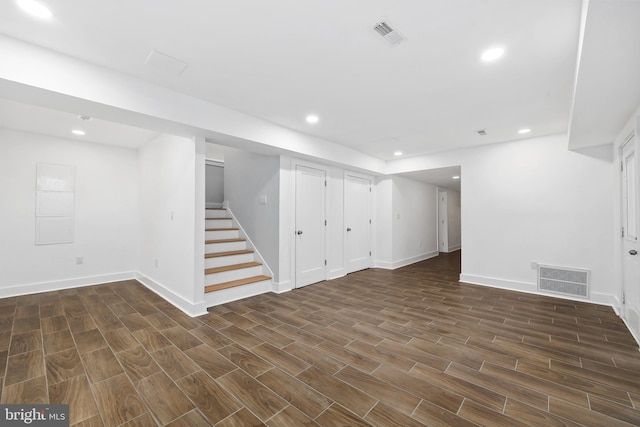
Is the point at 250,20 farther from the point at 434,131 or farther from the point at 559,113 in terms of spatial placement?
the point at 559,113

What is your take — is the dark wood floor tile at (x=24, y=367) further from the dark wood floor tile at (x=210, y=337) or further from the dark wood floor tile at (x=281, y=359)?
the dark wood floor tile at (x=281, y=359)

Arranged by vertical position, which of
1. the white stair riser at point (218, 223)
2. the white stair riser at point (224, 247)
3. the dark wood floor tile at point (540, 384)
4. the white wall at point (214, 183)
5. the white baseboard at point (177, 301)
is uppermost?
the white wall at point (214, 183)

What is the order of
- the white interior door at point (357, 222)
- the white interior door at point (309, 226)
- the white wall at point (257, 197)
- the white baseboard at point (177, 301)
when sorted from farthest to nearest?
the white interior door at point (357, 222) < the white interior door at point (309, 226) < the white wall at point (257, 197) < the white baseboard at point (177, 301)

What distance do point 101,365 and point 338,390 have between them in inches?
76.3

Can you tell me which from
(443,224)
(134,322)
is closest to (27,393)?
(134,322)

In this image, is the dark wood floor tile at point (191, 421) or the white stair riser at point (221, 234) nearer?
the dark wood floor tile at point (191, 421)

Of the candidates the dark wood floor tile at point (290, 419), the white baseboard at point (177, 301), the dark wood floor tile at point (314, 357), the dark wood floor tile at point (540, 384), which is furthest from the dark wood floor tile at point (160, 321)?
the dark wood floor tile at point (540, 384)

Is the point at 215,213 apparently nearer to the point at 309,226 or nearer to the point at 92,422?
the point at 309,226

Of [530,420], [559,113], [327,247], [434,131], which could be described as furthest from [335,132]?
[530,420]

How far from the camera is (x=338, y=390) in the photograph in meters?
1.88

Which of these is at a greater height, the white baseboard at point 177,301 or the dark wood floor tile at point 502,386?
the white baseboard at point 177,301

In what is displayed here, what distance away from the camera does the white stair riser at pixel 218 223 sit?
493 centimetres

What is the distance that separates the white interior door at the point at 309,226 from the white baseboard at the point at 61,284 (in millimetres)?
3296

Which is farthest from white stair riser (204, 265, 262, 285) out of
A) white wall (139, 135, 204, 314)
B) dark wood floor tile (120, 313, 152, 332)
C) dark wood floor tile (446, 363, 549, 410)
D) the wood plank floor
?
dark wood floor tile (446, 363, 549, 410)
